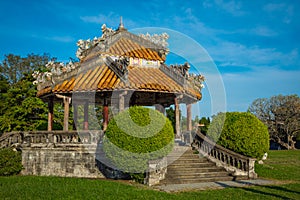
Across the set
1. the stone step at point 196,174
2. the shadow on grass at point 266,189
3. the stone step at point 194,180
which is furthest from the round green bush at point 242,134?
→ the shadow on grass at point 266,189

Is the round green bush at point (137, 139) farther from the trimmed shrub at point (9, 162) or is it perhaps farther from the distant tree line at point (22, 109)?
the distant tree line at point (22, 109)

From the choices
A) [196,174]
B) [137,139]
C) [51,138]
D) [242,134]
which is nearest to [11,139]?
[51,138]

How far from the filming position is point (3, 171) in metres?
14.8

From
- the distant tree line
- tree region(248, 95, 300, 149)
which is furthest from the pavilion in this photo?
tree region(248, 95, 300, 149)

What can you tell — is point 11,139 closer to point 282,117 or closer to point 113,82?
point 113,82

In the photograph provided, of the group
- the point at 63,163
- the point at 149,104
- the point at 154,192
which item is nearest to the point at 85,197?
the point at 154,192

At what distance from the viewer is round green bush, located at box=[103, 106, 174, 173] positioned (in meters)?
12.1

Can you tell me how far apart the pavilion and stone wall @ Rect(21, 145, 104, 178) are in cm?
206

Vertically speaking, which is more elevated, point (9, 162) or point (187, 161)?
point (187, 161)

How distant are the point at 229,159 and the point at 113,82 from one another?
7.15 meters

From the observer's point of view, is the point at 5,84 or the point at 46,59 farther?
the point at 46,59

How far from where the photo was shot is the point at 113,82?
1603cm

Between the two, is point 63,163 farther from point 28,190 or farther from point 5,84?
point 5,84

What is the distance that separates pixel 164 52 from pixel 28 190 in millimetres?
13149
